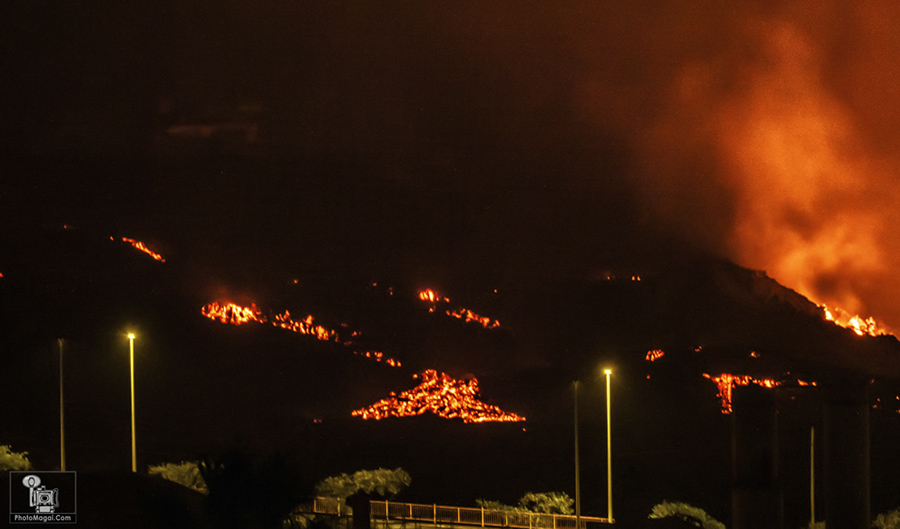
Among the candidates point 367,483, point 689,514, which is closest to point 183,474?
point 367,483

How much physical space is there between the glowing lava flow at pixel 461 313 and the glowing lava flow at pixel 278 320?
10396mm

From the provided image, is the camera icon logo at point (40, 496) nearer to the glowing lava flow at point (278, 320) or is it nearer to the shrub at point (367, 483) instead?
the shrub at point (367, 483)

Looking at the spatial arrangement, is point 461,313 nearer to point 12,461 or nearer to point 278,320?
point 278,320

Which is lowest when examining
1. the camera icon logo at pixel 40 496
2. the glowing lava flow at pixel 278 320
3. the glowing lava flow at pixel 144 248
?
the camera icon logo at pixel 40 496

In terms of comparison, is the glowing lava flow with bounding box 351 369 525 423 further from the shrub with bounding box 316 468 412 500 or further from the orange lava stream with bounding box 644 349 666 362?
the shrub with bounding box 316 468 412 500

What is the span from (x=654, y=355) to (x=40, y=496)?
65.3m

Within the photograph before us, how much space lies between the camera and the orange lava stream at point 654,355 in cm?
7475

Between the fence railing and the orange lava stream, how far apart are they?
51.1 meters

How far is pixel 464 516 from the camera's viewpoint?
82.7 feet

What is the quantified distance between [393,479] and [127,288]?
199 ft

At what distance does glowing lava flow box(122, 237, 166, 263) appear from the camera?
301ft

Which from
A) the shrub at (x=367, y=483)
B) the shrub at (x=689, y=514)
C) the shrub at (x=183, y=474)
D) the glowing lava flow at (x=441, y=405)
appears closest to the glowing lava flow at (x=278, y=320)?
the glowing lava flow at (x=441, y=405)

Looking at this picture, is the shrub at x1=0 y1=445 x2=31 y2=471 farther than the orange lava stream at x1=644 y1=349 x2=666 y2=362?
No

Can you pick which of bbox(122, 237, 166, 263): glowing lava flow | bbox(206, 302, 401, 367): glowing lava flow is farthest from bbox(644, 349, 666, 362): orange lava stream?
bbox(122, 237, 166, 263): glowing lava flow
